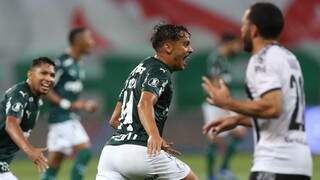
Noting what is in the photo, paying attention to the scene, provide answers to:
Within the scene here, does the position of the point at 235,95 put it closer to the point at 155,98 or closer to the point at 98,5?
the point at 98,5

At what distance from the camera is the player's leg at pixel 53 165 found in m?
12.0

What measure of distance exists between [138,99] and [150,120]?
0.49 meters

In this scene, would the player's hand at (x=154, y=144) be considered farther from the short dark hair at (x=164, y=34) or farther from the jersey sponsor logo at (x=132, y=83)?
the short dark hair at (x=164, y=34)

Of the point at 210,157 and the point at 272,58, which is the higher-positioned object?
the point at 272,58

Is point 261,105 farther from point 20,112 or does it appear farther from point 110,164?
point 20,112

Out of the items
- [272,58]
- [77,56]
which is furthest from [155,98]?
[77,56]

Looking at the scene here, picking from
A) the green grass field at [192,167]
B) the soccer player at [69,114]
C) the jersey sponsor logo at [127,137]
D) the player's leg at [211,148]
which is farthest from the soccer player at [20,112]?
the green grass field at [192,167]

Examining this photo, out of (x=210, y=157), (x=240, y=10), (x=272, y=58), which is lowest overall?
(x=210, y=157)

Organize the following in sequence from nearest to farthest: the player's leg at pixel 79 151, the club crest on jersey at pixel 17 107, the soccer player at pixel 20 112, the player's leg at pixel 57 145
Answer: the soccer player at pixel 20 112 → the club crest on jersey at pixel 17 107 → the player's leg at pixel 79 151 → the player's leg at pixel 57 145

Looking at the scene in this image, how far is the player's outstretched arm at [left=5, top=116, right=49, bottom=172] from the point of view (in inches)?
309

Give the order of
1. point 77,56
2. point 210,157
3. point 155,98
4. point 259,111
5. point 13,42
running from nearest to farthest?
point 259,111 → point 155,98 → point 77,56 → point 210,157 → point 13,42

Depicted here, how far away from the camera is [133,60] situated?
19.9 meters

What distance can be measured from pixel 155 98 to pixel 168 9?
12.8 m

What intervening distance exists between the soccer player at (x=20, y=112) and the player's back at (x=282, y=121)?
7.41 ft
